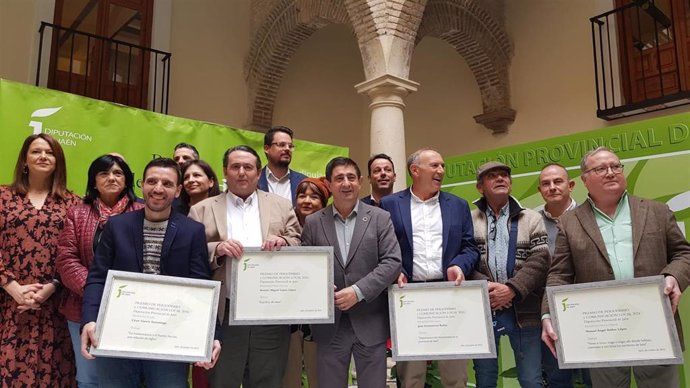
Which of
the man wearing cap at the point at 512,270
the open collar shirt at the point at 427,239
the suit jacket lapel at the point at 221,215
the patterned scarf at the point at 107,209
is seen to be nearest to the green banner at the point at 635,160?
the man wearing cap at the point at 512,270

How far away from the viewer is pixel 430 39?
36.4 ft

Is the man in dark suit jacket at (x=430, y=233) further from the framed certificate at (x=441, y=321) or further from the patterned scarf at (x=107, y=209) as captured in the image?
the patterned scarf at (x=107, y=209)

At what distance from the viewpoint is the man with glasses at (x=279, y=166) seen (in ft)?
13.2

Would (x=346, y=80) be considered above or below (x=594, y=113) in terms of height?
above

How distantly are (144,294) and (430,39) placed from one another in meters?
9.65

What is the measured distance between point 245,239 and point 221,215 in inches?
7.3

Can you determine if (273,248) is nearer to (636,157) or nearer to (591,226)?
(591,226)

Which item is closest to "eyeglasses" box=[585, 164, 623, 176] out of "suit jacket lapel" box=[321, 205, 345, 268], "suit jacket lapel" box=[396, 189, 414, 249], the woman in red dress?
"suit jacket lapel" box=[396, 189, 414, 249]

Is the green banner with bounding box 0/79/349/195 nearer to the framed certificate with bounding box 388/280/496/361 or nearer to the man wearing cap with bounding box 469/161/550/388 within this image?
the man wearing cap with bounding box 469/161/550/388

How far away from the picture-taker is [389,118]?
655 centimetres

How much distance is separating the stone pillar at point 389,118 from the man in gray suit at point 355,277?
3.41 meters

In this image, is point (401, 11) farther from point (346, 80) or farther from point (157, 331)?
point (157, 331)

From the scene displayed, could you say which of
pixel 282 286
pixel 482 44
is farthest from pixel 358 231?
pixel 482 44

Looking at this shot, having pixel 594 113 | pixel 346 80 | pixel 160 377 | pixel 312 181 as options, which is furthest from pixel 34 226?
pixel 346 80
